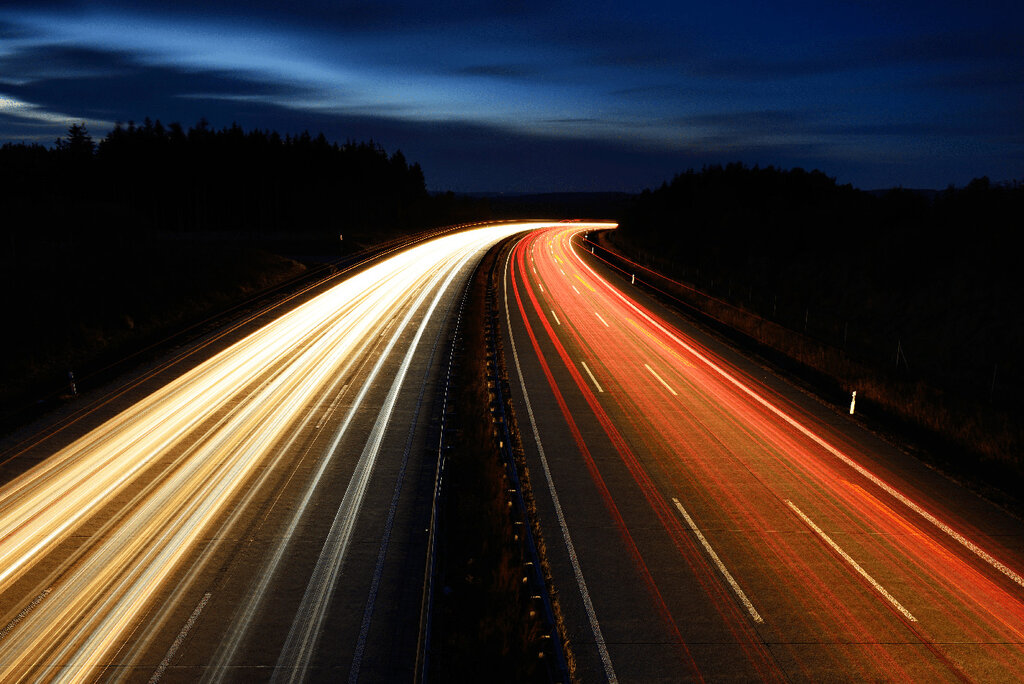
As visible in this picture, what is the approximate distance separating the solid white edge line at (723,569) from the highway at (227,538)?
→ 190 inches

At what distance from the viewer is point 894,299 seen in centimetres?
3472

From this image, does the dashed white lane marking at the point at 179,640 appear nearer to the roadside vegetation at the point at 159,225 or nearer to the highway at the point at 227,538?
the highway at the point at 227,538

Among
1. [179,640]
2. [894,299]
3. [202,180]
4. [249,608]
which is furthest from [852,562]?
[202,180]

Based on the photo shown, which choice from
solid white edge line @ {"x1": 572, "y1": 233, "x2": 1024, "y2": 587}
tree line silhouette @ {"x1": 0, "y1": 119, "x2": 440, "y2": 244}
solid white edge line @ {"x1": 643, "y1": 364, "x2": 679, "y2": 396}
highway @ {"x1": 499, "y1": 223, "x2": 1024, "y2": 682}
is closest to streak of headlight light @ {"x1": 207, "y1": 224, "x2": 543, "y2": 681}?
highway @ {"x1": 499, "y1": 223, "x2": 1024, "y2": 682}

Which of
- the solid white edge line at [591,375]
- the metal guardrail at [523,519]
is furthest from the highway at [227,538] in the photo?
the solid white edge line at [591,375]

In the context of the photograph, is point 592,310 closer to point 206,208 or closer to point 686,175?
point 686,175

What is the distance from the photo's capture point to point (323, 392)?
1917 centimetres

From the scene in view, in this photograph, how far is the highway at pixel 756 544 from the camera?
27.1 ft

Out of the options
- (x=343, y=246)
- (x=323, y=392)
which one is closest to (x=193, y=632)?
(x=323, y=392)

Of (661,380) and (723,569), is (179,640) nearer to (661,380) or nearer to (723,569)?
(723,569)

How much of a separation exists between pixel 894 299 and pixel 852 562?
29494 millimetres

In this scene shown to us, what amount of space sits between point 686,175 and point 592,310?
7444 centimetres

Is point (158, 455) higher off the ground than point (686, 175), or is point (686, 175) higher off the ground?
point (686, 175)

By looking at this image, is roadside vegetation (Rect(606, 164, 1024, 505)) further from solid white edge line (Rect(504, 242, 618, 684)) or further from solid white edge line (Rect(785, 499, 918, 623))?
solid white edge line (Rect(504, 242, 618, 684))
